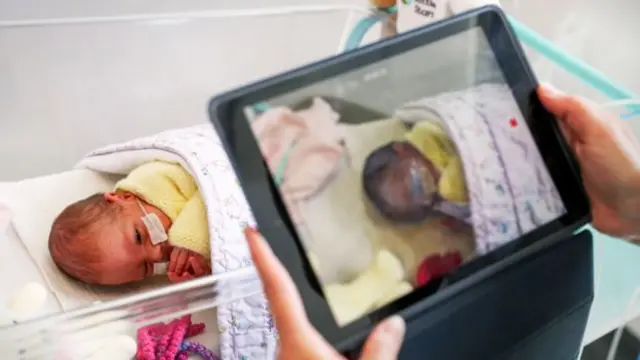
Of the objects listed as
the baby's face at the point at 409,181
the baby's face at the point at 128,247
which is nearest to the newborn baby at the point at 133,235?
the baby's face at the point at 128,247

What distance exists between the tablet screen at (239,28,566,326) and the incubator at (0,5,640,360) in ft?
1.02

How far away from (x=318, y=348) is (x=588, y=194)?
0.33 meters

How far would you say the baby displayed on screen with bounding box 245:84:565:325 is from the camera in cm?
60

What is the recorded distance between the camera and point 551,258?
0.71 meters

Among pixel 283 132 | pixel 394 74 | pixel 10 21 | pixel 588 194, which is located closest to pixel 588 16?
pixel 588 194

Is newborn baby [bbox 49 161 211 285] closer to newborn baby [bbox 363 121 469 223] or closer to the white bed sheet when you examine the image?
the white bed sheet

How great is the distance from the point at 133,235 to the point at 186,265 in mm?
88

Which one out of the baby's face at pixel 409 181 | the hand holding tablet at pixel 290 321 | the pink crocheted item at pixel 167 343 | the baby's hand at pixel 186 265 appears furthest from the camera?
the baby's hand at pixel 186 265

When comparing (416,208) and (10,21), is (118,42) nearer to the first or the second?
(10,21)

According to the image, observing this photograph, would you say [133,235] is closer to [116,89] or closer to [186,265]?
[186,265]

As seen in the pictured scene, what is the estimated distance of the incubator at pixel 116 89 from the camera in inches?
39.4

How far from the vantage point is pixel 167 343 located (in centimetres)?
97

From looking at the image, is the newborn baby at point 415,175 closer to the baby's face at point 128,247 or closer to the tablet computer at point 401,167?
the tablet computer at point 401,167

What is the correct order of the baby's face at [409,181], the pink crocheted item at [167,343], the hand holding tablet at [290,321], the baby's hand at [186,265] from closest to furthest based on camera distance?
1. the hand holding tablet at [290,321]
2. the baby's face at [409,181]
3. the pink crocheted item at [167,343]
4. the baby's hand at [186,265]
